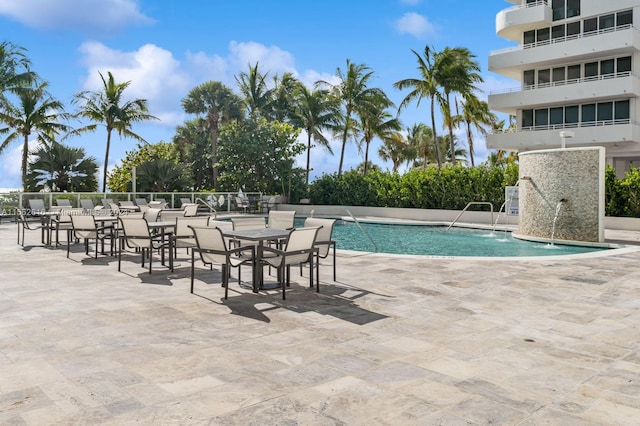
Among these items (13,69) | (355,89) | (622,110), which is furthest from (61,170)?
(622,110)

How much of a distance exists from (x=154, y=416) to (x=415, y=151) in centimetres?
4651

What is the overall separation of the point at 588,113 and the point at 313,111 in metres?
17.3

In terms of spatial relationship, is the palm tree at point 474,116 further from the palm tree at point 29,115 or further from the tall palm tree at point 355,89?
the palm tree at point 29,115

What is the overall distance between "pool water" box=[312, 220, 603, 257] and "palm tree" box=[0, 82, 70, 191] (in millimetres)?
18969

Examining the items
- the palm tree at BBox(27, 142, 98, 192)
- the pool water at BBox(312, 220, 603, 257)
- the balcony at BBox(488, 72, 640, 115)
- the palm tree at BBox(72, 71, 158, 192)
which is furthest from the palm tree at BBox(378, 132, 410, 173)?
the palm tree at BBox(27, 142, 98, 192)

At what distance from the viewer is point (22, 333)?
4965 mm

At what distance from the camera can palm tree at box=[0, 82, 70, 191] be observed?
91.5ft

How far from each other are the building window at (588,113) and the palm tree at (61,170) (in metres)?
27.2

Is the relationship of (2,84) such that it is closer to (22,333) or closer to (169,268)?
(169,268)

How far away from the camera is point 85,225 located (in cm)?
1034

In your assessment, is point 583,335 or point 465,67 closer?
point 583,335

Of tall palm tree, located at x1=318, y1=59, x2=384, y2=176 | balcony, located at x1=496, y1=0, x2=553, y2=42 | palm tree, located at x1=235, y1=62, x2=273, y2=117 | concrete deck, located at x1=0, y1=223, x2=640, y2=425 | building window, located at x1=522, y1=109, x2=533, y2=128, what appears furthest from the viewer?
palm tree, located at x1=235, y1=62, x2=273, y2=117

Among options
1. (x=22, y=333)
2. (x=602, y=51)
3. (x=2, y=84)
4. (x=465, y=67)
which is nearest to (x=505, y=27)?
(x=465, y=67)

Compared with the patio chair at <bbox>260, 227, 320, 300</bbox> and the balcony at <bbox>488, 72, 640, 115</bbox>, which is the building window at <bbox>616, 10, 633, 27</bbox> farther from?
the patio chair at <bbox>260, 227, 320, 300</bbox>
